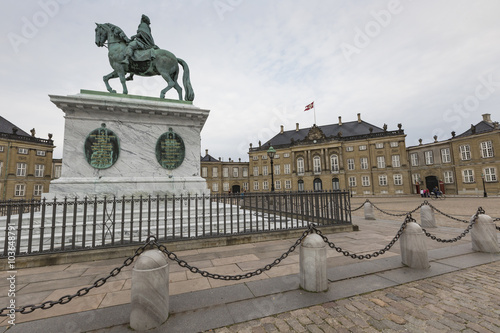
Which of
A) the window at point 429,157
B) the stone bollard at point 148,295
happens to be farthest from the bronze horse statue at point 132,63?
the window at point 429,157

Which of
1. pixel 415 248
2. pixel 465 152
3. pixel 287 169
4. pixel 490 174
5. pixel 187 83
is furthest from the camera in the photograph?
pixel 287 169

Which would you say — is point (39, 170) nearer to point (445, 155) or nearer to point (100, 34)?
point (100, 34)

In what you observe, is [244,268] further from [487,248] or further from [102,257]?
[487,248]

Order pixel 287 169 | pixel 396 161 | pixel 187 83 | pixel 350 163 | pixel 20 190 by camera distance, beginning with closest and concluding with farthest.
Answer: pixel 187 83
pixel 20 190
pixel 396 161
pixel 350 163
pixel 287 169

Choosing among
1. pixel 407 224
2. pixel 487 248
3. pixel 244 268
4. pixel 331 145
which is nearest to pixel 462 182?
pixel 331 145

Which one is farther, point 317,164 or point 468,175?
point 317,164

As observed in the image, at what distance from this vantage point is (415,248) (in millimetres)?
4012

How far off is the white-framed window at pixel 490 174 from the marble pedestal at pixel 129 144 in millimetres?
42600

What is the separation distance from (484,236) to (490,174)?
3896 centimetres

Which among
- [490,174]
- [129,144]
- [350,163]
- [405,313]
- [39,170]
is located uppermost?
[350,163]

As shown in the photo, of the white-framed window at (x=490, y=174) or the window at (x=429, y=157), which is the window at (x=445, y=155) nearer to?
the window at (x=429, y=157)

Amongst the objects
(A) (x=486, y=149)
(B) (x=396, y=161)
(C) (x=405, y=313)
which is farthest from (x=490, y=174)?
(C) (x=405, y=313)

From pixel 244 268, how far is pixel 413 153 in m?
48.2

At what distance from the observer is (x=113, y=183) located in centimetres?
679
